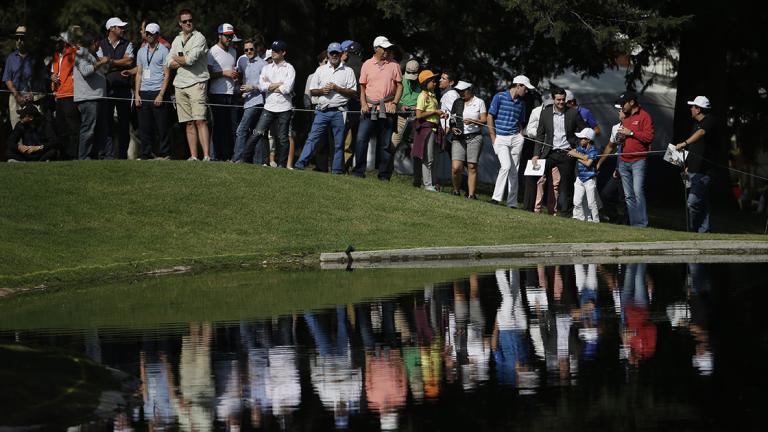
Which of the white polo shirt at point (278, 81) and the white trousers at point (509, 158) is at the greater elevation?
the white polo shirt at point (278, 81)

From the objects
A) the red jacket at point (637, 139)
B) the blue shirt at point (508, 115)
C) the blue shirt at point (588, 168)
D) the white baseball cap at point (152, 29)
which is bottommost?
the blue shirt at point (588, 168)

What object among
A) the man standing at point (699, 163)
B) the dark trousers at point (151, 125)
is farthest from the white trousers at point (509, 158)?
the dark trousers at point (151, 125)

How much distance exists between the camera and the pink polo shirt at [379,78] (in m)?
24.5

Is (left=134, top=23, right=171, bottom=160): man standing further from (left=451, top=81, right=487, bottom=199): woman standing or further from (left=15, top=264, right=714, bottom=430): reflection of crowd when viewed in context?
(left=15, top=264, right=714, bottom=430): reflection of crowd

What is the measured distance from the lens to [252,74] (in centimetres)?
2445

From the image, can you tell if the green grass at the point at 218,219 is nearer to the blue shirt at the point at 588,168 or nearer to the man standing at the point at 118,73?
the man standing at the point at 118,73

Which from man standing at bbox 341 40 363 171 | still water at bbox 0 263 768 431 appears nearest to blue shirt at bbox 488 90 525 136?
man standing at bbox 341 40 363 171

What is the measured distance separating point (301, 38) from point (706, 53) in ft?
29.1

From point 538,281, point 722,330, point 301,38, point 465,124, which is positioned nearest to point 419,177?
point 465,124

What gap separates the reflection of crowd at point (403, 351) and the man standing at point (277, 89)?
8.19 m

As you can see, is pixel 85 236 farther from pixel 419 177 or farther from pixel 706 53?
pixel 706 53

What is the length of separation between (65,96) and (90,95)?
2.19ft

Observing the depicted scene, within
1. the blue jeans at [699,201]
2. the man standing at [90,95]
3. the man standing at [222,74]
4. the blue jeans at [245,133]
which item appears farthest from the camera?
the blue jeans at [245,133]

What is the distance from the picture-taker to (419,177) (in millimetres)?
25625
